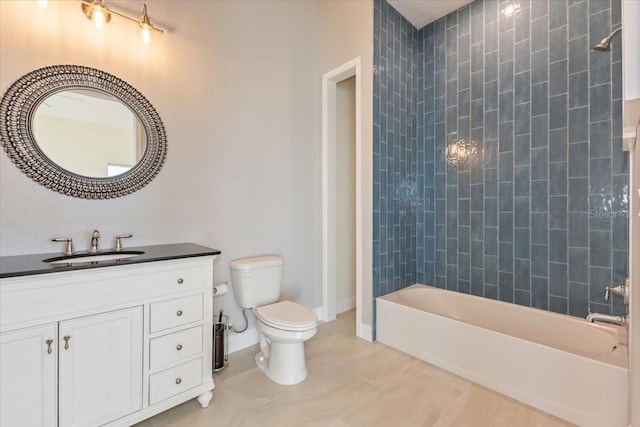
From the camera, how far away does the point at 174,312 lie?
1524mm

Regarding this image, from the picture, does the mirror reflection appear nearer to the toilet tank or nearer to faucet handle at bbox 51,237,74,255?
faucet handle at bbox 51,237,74,255

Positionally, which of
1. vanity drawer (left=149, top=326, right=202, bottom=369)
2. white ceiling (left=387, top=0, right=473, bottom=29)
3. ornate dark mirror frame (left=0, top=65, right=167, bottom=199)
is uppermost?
white ceiling (left=387, top=0, right=473, bottom=29)

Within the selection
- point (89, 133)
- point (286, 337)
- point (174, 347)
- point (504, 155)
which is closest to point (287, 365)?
point (286, 337)

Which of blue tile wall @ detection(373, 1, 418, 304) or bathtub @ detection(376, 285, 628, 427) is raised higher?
blue tile wall @ detection(373, 1, 418, 304)

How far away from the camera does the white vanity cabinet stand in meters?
1.15

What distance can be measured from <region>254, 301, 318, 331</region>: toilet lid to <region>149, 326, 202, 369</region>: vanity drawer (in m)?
0.41

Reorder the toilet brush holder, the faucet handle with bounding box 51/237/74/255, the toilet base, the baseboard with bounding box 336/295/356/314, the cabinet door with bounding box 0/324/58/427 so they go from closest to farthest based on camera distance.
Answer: the cabinet door with bounding box 0/324/58/427 < the faucet handle with bounding box 51/237/74/255 < the toilet base < the toilet brush holder < the baseboard with bounding box 336/295/356/314

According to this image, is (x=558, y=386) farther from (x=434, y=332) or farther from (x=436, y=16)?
(x=436, y=16)

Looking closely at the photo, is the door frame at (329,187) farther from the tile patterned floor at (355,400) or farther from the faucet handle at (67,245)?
the faucet handle at (67,245)

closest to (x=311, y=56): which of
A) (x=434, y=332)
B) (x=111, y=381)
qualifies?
(x=434, y=332)

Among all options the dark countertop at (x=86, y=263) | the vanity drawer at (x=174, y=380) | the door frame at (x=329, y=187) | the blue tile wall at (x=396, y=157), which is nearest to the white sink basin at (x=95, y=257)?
the dark countertop at (x=86, y=263)

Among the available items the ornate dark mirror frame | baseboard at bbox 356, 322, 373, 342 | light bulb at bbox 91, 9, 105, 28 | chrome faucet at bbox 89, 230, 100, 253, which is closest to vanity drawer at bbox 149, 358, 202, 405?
chrome faucet at bbox 89, 230, 100, 253

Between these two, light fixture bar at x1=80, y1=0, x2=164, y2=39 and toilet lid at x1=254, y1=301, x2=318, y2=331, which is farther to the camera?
toilet lid at x1=254, y1=301, x2=318, y2=331

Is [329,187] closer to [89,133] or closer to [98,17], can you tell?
[89,133]
